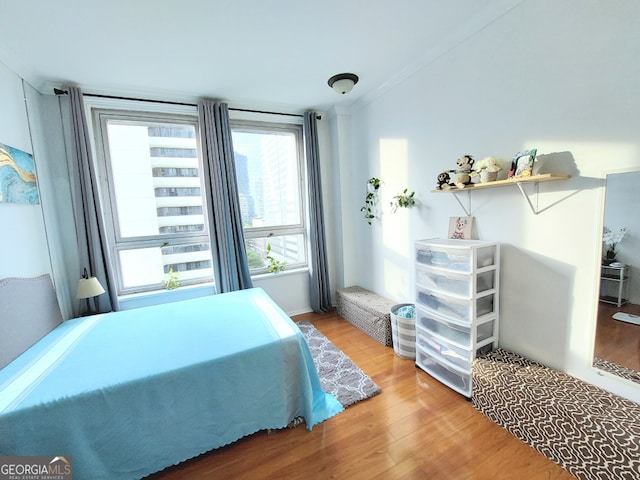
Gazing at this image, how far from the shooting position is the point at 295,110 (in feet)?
11.0

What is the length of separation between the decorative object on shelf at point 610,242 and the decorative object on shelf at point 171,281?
3.52 m

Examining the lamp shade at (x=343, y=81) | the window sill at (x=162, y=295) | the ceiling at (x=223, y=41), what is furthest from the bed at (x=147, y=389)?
the lamp shade at (x=343, y=81)

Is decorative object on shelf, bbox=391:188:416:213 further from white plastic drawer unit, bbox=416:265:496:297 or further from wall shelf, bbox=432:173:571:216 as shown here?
white plastic drawer unit, bbox=416:265:496:297

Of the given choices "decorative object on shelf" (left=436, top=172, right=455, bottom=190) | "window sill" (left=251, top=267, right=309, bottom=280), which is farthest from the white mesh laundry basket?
"window sill" (left=251, top=267, right=309, bottom=280)

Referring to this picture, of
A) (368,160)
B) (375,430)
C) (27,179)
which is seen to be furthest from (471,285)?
(27,179)

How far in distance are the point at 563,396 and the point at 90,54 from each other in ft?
12.5

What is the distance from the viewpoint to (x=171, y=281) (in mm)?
3023

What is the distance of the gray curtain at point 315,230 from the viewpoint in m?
3.38

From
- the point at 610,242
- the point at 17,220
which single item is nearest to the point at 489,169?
the point at 610,242

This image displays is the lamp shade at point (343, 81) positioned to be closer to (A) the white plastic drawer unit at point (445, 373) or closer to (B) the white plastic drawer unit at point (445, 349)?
(B) the white plastic drawer unit at point (445, 349)

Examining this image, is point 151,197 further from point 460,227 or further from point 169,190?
point 460,227

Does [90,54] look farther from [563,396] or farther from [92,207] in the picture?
[563,396]

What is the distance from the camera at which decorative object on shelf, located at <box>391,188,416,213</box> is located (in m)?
2.65

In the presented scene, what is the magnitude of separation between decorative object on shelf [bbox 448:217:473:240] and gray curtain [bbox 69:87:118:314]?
3.16 metres
